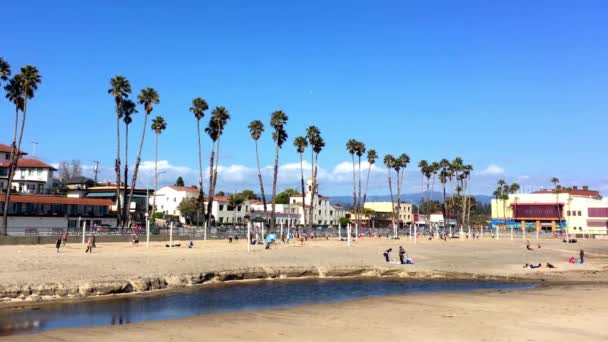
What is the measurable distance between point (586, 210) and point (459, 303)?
403 feet

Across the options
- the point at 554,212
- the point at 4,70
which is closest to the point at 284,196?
the point at 554,212

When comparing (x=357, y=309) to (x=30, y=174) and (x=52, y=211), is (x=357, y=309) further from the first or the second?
(x=30, y=174)

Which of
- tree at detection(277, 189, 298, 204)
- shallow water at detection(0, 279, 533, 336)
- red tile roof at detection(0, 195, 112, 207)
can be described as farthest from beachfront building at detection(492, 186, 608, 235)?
shallow water at detection(0, 279, 533, 336)

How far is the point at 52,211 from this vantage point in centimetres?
6506

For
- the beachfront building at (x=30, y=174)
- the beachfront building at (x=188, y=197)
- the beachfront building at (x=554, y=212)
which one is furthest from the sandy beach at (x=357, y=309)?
the beachfront building at (x=554, y=212)

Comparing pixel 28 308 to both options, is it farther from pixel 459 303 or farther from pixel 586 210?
pixel 586 210

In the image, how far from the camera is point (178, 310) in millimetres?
21594

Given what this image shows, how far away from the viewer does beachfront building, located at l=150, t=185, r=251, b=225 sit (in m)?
109

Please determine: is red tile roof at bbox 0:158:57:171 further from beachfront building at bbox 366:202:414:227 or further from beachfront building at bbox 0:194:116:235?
beachfront building at bbox 366:202:414:227

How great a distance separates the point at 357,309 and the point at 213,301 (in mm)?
7203

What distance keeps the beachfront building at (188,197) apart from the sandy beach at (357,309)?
70031 millimetres

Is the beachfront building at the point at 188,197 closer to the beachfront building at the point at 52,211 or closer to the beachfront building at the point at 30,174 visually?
the beachfront building at the point at 30,174

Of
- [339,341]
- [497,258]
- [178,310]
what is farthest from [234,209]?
[339,341]

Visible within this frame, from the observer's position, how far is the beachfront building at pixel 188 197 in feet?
358
